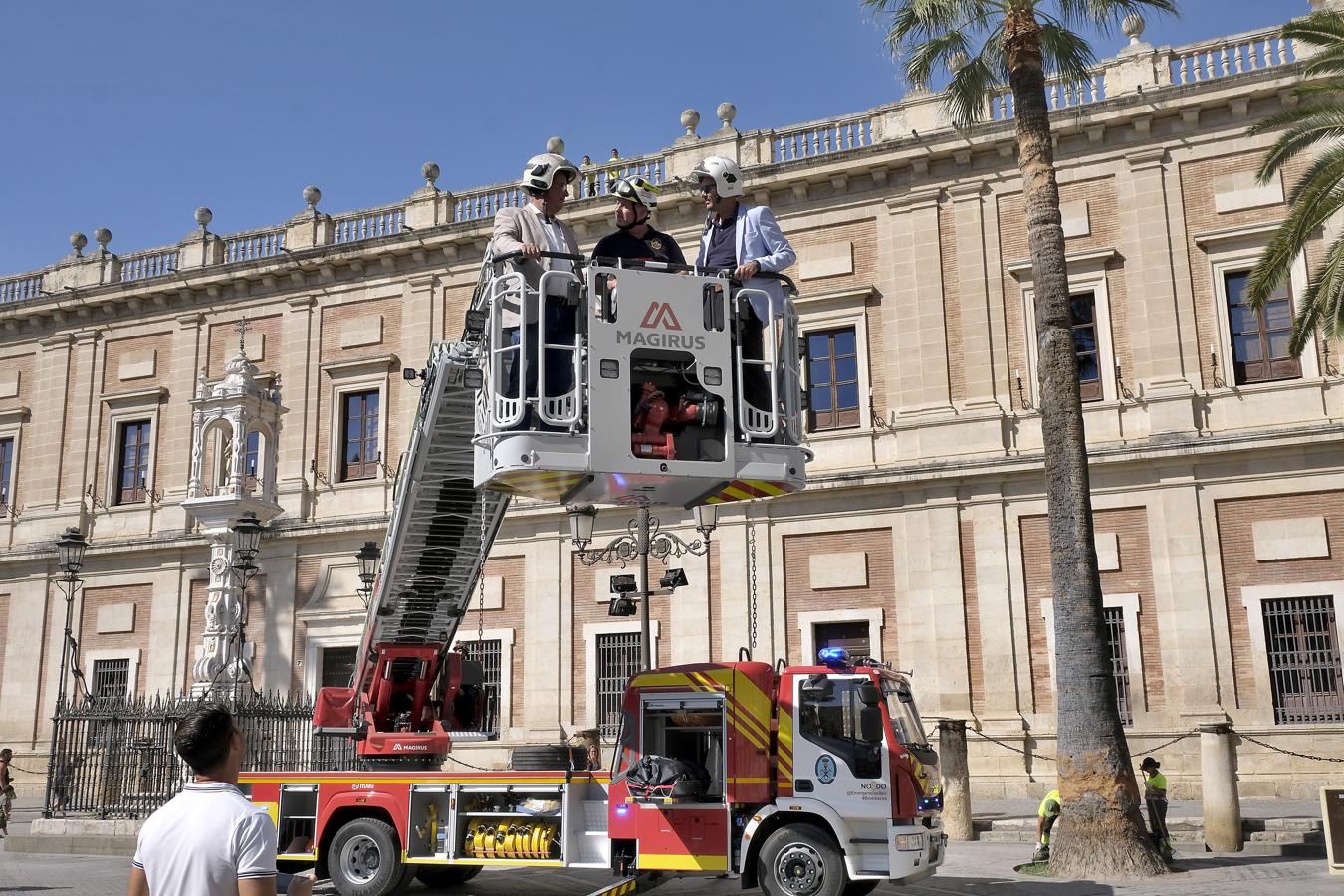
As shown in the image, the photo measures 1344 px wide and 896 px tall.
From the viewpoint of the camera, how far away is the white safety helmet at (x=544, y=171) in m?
9.26

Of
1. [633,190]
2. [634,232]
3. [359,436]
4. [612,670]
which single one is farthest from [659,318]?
[359,436]

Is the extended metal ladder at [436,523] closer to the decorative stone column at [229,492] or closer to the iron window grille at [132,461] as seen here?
the decorative stone column at [229,492]

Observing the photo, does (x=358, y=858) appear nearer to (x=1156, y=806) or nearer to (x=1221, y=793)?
(x=1156, y=806)

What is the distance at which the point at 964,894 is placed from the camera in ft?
38.1

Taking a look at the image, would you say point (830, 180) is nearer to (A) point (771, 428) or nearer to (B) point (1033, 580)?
(B) point (1033, 580)

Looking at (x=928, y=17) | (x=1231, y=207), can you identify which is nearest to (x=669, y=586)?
(x=928, y=17)

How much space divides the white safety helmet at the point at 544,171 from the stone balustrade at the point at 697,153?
9618 mm

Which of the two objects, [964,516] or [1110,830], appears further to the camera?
[964,516]

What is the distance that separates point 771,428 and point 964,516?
14011mm

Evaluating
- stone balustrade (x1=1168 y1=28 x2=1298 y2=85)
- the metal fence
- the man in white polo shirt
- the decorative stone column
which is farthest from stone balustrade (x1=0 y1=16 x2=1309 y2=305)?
the man in white polo shirt

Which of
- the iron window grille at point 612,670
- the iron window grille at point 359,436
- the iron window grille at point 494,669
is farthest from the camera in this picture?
the iron window grille at point 359,436

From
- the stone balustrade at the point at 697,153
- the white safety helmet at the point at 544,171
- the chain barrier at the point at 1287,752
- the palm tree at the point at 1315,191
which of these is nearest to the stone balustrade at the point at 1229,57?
the stone balustrade at the point at 697,153

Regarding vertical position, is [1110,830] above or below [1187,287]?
below

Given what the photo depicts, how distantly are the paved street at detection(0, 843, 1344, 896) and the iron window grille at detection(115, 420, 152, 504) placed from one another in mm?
14948
